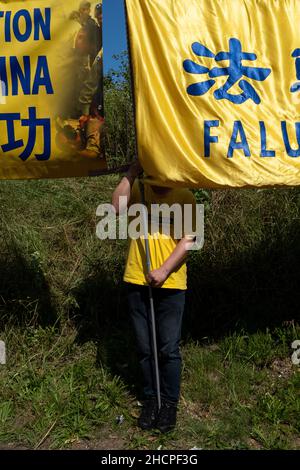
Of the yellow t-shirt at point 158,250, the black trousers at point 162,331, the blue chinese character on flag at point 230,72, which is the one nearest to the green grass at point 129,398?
the black trousers at point 162,331

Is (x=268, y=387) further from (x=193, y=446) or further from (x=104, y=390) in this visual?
(x=104, y=390)

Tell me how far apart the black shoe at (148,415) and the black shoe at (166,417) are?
0.04 metres

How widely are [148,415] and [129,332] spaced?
1.12m

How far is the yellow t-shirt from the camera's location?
3.03m

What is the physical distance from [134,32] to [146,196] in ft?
3.24

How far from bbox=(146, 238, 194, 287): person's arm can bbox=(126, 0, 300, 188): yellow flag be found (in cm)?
37

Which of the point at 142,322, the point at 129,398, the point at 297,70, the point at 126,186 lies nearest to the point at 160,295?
the point at 142,322

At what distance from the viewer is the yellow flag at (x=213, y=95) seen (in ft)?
9.89

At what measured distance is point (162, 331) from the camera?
3.06 meters

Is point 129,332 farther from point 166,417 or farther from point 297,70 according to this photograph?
point 297,70

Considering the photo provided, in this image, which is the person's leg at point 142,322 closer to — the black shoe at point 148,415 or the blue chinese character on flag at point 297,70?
the black shoe at point 148,415

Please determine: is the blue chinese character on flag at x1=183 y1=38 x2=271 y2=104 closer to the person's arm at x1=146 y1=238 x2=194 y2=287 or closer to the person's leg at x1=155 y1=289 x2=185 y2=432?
the person's arm at x1=146 y1=238 x2=194 y2=287

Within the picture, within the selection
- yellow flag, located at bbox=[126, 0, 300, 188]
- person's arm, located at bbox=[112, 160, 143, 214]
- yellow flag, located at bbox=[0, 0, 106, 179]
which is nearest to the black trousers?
person's arm, located at bbox=[112, 160, 143, 214]

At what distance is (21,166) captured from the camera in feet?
11.0
